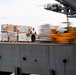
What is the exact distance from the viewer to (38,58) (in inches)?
749

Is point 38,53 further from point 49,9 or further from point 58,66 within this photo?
point 49,9

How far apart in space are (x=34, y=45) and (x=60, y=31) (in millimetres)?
2352

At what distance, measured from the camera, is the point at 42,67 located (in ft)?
61.8

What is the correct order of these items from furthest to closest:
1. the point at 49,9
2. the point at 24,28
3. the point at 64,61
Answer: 1. the point at 49,9
2. the point at 24,28
3. the point at 64,61

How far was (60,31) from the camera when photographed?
2028 centimetres

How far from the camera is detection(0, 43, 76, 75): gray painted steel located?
17734 mm

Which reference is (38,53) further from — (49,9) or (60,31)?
(49,9)

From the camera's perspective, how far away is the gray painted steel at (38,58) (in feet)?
58.2

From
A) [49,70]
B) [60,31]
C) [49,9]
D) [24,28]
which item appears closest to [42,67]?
[49,70]

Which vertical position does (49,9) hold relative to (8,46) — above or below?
above

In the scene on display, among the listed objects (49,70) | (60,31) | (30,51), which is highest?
(60,31)

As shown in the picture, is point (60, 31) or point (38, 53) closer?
point (38, 53)

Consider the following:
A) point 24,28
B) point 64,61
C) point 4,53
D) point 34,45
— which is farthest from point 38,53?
point 24,28

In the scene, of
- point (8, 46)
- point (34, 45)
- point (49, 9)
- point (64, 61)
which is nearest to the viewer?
point (64, 61)
